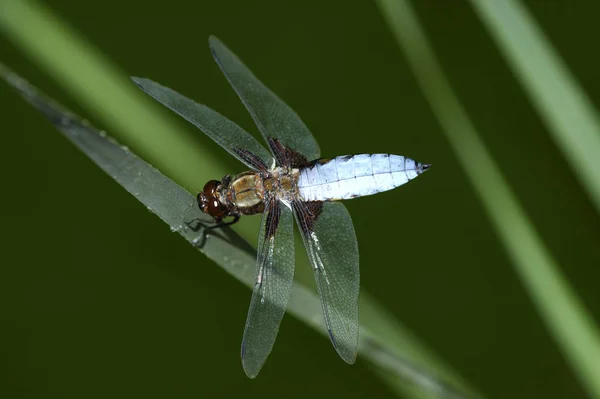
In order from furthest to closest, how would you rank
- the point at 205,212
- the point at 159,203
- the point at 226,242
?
the point at 205,212 < the point at 226,242 < the point at 159,203

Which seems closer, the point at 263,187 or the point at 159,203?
the point at 159,203

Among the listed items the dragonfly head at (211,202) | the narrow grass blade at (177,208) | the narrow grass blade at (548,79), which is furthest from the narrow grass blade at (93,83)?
the narrow grass blade at (548,79)

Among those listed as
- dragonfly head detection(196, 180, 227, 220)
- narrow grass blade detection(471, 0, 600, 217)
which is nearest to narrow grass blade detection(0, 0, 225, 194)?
dragonfly head detection(196, 180, 227, 220)

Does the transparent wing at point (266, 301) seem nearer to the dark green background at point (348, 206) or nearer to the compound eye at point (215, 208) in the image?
the compound eye at point (215, 208)

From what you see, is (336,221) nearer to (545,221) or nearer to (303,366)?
(303,366)

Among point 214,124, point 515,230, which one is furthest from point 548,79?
point 214,124

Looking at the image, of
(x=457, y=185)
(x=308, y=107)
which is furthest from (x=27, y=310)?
(x=457, y=185)

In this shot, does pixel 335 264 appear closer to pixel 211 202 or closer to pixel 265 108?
pixel 211 202
